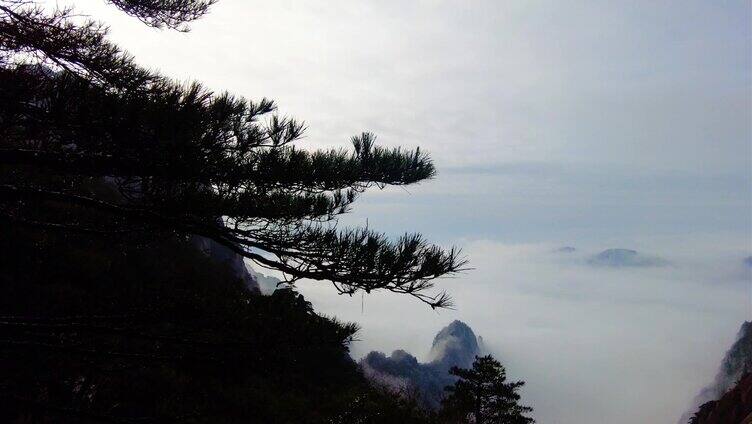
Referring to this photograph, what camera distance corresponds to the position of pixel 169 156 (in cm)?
428

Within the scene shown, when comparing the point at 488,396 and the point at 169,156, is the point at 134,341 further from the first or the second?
the point at 488,396

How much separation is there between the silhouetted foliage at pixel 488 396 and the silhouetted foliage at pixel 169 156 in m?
14.3

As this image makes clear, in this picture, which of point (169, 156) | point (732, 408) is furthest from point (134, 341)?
point (732, 408)

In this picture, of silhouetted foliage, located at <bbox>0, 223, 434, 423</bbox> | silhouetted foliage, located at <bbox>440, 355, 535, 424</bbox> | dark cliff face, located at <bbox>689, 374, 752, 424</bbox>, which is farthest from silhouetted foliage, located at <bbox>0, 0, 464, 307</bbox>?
dark cliff face, located at <bbox>689, 374, 752, 424</bbox>

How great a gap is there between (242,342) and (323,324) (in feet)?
3.02

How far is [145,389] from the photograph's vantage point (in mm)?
7117

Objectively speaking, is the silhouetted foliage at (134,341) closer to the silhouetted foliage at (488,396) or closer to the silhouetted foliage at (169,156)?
the silhouetted foliage at (169,156)

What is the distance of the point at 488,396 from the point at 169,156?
16707mm

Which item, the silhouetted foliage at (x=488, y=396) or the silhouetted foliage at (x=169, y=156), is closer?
the silhouetted foliage at (x=169, y=156)

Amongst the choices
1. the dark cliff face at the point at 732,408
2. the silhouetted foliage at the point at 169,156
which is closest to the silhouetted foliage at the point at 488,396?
the silhouetted foliage at the point at 169,156

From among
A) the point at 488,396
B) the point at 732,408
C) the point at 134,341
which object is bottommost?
the point at 732,408

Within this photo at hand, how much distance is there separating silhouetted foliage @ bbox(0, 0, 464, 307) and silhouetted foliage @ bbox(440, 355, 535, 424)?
14316mm

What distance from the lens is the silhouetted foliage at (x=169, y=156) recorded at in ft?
13.4

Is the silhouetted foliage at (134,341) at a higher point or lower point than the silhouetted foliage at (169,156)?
lower
